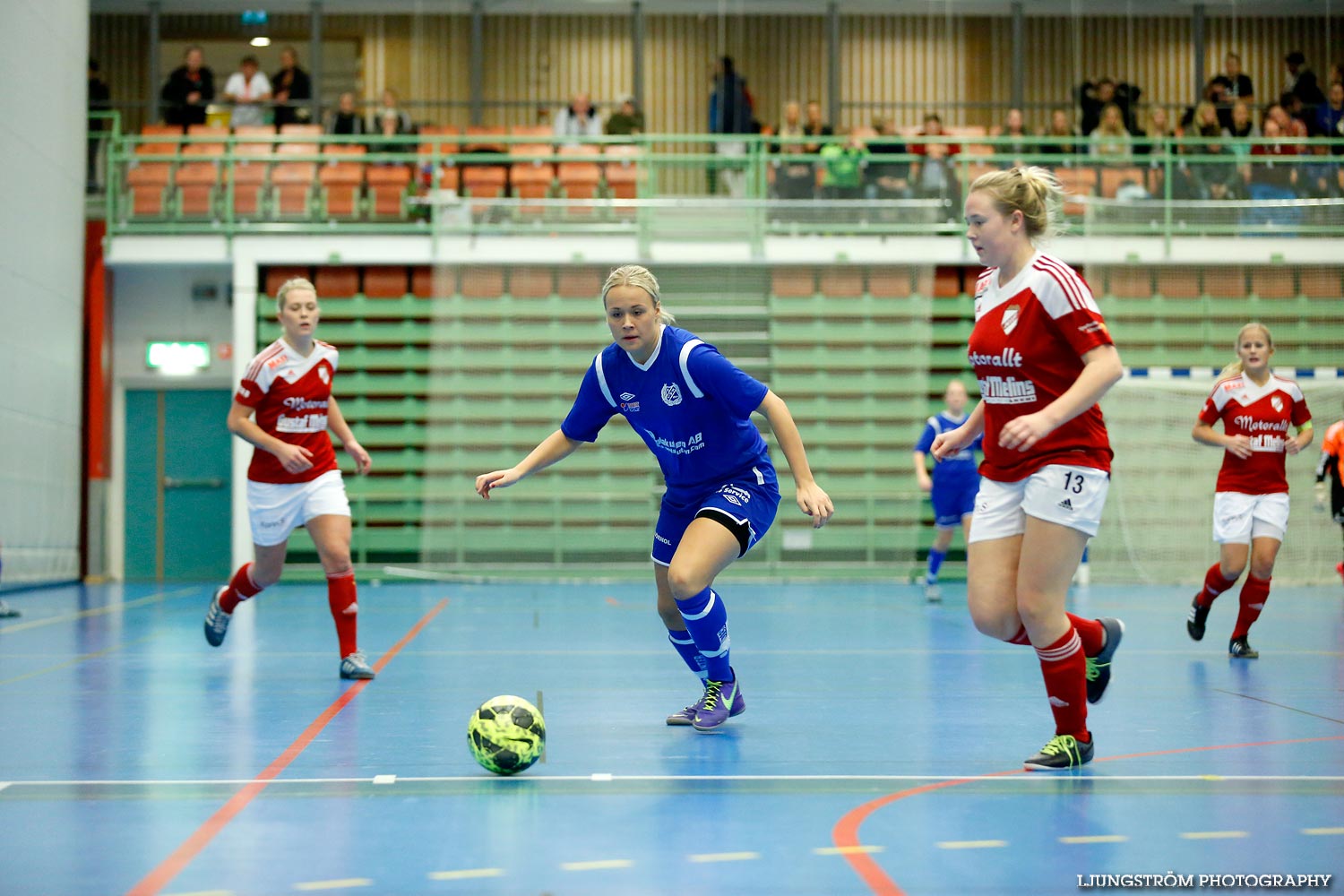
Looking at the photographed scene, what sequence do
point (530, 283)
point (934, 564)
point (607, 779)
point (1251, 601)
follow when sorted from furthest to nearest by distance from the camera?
point (530, 283)
point (934, 564)
point (1251, 601)
point (607, 779)

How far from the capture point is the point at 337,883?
10.1ft

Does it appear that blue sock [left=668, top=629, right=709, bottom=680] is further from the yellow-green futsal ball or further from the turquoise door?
the turquoise door

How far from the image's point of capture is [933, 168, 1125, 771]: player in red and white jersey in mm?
4223

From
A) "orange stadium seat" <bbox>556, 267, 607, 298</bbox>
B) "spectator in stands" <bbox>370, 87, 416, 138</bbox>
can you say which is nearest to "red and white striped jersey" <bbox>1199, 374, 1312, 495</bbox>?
"orange stadium seat" <bbox>556, 267, 607, 298</bbox>

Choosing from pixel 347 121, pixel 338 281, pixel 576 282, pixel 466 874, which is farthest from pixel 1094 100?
pixel 466 874

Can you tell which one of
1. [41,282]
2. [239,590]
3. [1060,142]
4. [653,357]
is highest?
[1060,142]

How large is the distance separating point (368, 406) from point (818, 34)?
390 inches

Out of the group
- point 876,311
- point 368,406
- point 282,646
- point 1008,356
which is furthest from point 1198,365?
point 1008,356

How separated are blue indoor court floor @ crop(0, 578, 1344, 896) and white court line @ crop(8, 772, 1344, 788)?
2 centimetres

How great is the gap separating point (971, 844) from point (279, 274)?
15.1 m

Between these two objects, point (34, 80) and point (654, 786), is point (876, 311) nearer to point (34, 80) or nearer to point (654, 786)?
point (34, 80)

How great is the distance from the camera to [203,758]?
474cm

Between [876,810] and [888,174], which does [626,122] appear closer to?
[888,174]

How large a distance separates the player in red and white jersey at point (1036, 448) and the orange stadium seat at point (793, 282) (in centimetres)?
1225
